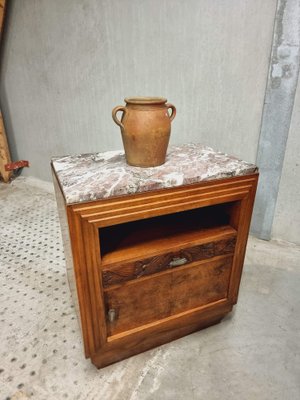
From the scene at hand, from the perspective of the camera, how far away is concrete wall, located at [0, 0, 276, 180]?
57.3 inches

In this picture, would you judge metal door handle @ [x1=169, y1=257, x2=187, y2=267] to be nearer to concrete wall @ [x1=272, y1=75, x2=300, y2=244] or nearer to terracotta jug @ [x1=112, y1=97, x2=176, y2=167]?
terracotta jug @ [x1=112, y1=97, x2=176, y2=167]

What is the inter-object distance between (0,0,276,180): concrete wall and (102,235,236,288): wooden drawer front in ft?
2.71

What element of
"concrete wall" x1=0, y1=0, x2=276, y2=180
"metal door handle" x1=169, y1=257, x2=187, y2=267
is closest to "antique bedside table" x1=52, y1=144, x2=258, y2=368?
"metal door handle" x1=169, y1=257, x2=187, y2=267

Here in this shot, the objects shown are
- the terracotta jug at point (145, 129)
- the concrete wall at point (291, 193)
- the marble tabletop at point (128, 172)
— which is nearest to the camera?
the marble tabletop at point (128, 172)

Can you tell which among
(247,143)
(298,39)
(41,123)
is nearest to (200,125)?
(247,143)

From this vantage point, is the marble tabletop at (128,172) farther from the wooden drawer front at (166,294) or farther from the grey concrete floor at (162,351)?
the grey concrete floor at (162,351)

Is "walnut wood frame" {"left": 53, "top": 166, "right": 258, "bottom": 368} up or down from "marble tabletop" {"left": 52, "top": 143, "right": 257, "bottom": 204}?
down

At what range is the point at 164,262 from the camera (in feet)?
2.96

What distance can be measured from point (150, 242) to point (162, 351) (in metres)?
0.47

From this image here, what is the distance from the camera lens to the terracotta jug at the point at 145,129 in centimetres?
87

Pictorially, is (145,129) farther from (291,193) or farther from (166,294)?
(291,193)

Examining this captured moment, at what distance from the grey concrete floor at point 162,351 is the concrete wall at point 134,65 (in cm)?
79

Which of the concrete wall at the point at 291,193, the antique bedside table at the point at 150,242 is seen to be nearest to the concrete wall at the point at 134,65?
the concrete wall at the point at 291,193

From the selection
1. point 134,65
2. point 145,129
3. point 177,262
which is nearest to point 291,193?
point 177,262
